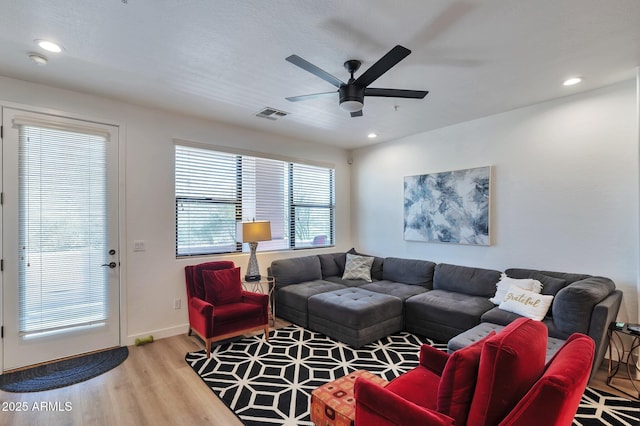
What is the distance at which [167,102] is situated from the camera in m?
3.53

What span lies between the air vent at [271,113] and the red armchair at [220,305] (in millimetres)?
1956

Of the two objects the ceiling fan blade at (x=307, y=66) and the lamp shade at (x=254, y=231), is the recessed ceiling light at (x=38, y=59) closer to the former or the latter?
the ceiling fan blade at (x=307, y=66)

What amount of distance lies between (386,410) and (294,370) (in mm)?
1664

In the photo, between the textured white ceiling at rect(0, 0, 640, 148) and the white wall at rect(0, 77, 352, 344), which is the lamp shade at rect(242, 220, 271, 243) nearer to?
the white wall at rect(0, 77, 352, 344)

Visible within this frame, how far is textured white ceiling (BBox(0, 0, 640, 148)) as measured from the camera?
194cm

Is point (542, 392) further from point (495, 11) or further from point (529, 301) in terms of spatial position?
point (529, 301)

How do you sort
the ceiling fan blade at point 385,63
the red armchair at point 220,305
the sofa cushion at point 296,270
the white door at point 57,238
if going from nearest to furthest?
the ceiling fan blade at point 385,63, the white door at point 57,238, the red armchair at point 220,305, the sofa cushion at point 296,270

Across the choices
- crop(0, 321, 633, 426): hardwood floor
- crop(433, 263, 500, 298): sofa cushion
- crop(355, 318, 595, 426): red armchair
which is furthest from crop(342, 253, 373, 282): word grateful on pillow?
crop(355, 318, 595, 426): red armchair

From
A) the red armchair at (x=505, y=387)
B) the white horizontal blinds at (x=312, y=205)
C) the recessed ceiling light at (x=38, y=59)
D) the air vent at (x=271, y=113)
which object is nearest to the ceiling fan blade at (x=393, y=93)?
the air vent at (x=271, y=113)

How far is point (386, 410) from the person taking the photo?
145 cm

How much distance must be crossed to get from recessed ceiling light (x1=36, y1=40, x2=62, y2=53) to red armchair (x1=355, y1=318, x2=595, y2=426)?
315cm

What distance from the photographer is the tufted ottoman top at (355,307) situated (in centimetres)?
339

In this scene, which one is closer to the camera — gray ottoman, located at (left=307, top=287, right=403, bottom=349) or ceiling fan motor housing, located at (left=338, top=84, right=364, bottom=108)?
ceiling fan motor housing, located at (left=338, top=84, right=364, bottom=108)

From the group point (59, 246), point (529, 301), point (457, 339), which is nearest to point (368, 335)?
point (457, 339)
